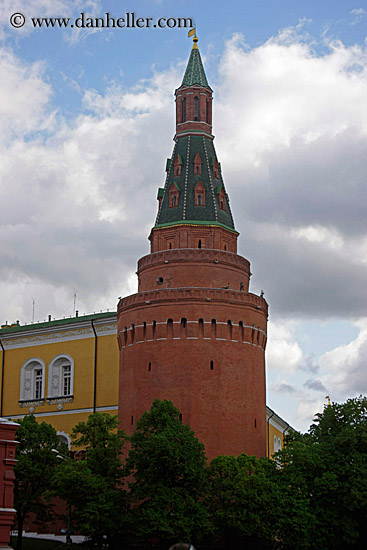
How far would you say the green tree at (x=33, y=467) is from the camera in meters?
53.6

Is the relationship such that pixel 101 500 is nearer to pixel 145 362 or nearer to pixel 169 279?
pixel 145 362

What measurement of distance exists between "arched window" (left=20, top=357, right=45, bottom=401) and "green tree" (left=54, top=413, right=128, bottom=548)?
24820 mm

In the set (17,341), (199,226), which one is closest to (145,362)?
(199,226)

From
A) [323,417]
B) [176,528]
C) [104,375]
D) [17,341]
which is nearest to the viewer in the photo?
[176,528]

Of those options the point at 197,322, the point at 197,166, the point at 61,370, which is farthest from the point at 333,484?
the point at 61,370

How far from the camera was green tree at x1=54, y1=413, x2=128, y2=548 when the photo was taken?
4819 cm

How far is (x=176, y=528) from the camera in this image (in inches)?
1875

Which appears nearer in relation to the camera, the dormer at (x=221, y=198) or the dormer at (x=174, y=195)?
the dormer at (x=174, y=195)

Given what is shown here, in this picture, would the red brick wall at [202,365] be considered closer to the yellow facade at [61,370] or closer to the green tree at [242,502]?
the green tree at [242,502]

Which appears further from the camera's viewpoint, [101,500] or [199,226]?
[199,226]

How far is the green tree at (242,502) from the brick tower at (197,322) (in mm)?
5126

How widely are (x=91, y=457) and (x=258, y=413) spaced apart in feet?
46.3

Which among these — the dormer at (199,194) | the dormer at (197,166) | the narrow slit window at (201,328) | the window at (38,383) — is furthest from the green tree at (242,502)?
the window at (38,383)

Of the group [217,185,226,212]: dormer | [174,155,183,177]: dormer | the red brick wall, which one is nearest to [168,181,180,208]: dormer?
[174,155,183,177]: dormer
